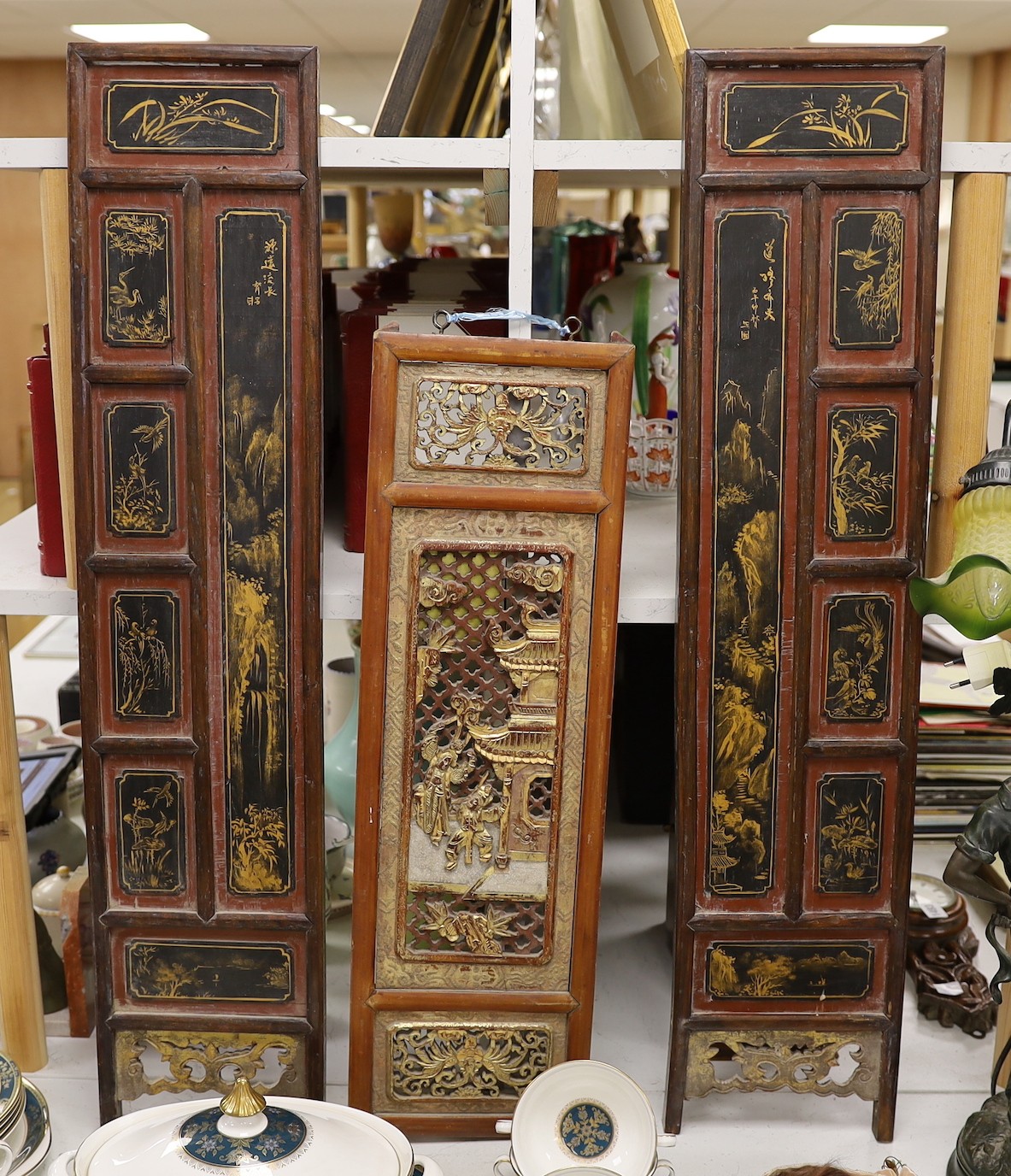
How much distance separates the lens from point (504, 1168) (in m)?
1.41

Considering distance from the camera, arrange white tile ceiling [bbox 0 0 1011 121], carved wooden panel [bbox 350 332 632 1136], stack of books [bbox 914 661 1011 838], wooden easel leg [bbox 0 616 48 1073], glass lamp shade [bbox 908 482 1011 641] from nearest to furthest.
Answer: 1. glass lamp shade [bbox 908 482 1011 641]
2. carved wooden panel [bbox 350 332 632 1136]
3. wooden easel leg [bbox 0 616 48 1073]
4. stack of books [bbox 914 661 1011 838]
5. white tile ceiling [bbox 0 0 1011 121]

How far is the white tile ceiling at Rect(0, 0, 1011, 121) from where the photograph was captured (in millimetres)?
4641

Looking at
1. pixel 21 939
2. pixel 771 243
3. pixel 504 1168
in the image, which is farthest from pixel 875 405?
pixel 21 939

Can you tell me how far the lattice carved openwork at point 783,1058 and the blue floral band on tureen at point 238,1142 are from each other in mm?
562

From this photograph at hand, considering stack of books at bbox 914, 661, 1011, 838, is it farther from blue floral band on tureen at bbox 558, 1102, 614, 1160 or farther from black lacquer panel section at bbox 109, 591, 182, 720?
black lacquer panel section at bbox 109, 591, 182, 720

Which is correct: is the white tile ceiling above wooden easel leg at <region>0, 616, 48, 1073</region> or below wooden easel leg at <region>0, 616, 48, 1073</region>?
above

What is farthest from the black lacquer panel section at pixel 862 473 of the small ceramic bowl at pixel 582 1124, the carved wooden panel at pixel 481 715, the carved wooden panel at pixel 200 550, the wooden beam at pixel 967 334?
the small ceramic bowl at pixel 582 1124

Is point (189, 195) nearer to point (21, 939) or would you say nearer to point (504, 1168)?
point (21, 939)

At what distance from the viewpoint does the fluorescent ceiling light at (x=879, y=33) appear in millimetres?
5348

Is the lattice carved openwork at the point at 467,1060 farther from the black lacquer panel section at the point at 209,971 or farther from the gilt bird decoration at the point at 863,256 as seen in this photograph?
the gilt bird decoration at the point at 863,256

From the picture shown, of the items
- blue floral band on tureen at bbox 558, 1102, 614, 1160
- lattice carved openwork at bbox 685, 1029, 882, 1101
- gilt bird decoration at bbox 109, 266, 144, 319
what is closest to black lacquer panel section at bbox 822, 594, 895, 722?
lattice carved openwork at bbox 685, 1029, 882, 1101

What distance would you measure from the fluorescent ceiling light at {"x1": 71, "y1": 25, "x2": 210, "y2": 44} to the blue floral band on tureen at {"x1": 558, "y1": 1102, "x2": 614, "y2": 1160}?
16.8ft

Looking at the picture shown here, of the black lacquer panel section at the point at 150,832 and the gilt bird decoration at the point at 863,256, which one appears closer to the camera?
the gilt bird decoration at the point at 863,256

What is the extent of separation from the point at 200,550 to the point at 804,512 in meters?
0.71
